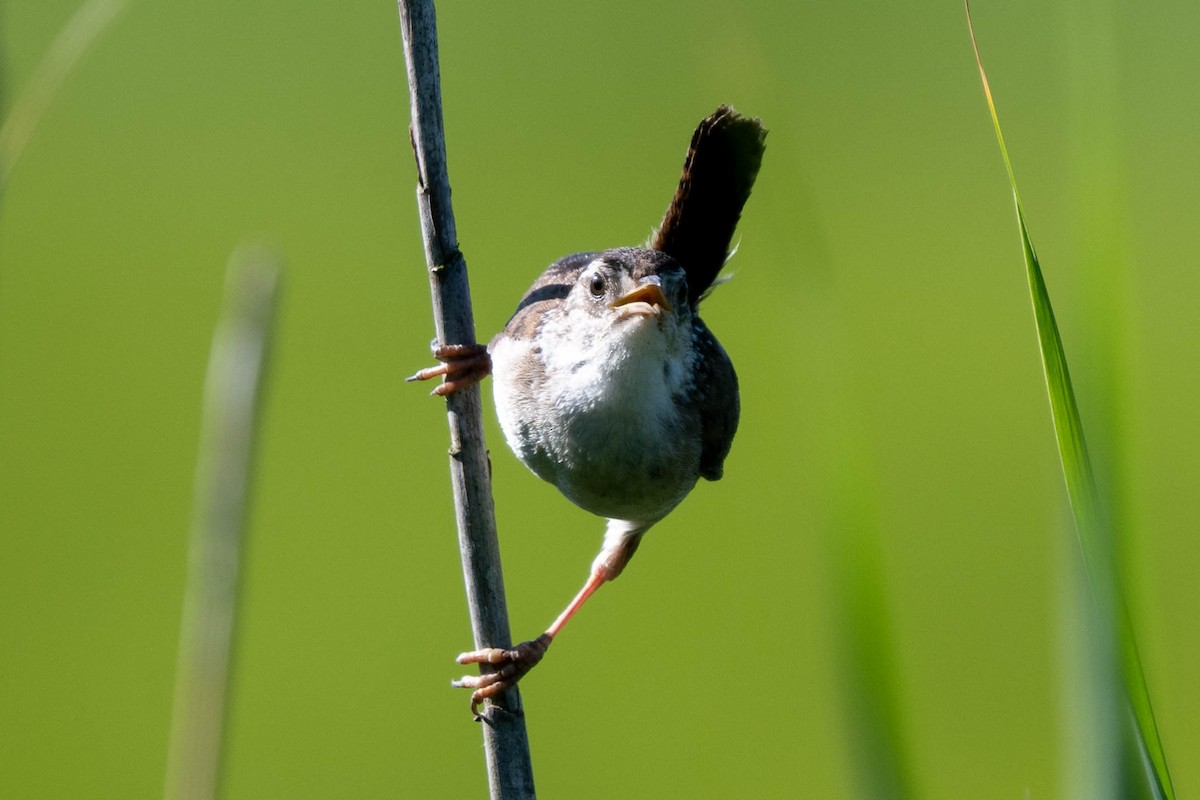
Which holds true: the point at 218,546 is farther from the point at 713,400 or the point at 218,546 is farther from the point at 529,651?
the point at 713,400

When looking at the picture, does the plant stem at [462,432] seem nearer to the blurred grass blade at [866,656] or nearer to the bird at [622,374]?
the bird at [622,374]

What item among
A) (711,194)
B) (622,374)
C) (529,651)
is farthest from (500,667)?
(711,194)

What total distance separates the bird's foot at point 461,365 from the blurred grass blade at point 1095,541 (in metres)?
1.16

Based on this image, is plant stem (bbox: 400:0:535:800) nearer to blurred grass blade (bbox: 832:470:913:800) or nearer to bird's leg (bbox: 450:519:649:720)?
bird's leg (bbox: 450:519:649:720)

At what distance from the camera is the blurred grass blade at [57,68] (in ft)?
3.53

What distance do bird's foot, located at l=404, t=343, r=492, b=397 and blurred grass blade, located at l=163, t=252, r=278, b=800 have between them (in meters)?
0.92

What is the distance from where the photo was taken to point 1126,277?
0.95 meters

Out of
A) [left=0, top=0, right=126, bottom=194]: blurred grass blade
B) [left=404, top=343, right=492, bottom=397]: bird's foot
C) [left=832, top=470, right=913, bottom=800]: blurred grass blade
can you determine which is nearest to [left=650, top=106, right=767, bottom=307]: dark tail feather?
[left=404, top=343, right=492, bottom=397]: bird's foot

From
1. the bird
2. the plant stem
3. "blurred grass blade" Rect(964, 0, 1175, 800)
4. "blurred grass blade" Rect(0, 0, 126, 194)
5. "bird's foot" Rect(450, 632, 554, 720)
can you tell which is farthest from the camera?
the bird

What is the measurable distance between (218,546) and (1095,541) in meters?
0.66

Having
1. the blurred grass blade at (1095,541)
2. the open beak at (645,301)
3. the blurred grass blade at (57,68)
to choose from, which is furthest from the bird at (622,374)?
the blurred grass blade at (1095,541)

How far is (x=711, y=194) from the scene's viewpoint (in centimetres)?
234

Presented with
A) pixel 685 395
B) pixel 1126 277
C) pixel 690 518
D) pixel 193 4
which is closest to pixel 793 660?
pixel 690 518

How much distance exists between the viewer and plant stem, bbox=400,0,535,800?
1.63m
